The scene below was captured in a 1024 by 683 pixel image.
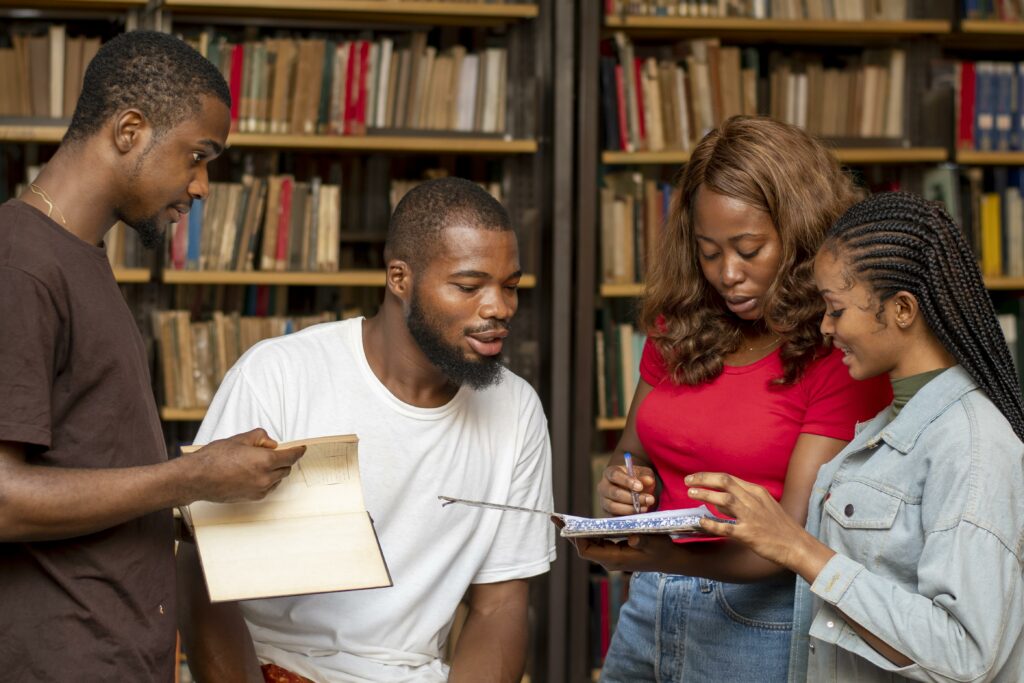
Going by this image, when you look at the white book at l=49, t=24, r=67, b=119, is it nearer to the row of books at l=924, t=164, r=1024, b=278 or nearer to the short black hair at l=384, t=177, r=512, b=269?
the short black hair at l=384, t=177, r=512, b=269

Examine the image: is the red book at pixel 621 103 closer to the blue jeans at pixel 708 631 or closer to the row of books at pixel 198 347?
the row of books at pixel 198 347

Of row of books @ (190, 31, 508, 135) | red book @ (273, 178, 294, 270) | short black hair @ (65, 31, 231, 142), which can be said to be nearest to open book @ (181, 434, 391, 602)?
short black hair @ (65, 31, 231, 142)

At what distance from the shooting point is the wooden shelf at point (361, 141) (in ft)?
10.8

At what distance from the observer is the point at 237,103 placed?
3.39 metres

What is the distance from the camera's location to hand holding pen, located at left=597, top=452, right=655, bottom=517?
72.0 inches

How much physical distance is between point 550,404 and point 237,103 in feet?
4.40

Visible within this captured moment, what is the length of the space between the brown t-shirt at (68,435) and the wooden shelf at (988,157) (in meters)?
3.02

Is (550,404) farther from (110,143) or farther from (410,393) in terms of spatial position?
(110,143)

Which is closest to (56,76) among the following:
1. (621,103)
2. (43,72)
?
(43,72)

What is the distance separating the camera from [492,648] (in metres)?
1.86

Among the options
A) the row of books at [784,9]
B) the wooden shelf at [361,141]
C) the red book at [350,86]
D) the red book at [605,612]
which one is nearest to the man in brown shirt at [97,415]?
the wooden shelf at [361,141]

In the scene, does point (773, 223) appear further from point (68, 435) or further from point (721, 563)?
point (68, 435)

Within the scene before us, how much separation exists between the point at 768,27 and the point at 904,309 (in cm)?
226

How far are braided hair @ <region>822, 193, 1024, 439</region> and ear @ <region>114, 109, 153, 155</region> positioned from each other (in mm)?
960
